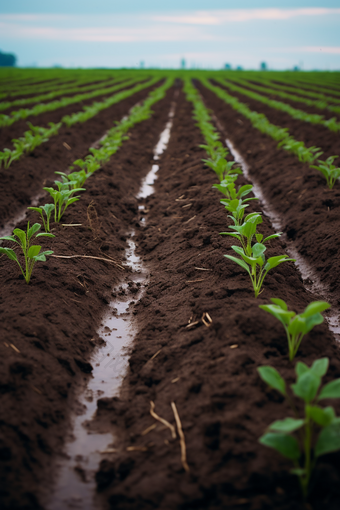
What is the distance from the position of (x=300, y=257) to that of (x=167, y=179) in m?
3.41

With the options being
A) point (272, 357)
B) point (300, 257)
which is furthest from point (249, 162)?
point (272, 357)

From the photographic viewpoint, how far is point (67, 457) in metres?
2.14

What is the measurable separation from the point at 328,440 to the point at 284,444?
183 millimetres

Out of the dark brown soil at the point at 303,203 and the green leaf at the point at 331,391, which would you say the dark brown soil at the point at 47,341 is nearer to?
the green leaf at the point at 331,391

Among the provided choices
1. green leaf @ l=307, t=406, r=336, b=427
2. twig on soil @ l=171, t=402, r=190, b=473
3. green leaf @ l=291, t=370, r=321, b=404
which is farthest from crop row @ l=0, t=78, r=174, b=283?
green leaf @ l=307, t=406, r=336, b=427

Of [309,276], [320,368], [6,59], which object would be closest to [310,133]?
[309,276]

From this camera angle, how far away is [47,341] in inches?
108

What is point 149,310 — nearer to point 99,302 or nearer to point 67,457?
point 99,302

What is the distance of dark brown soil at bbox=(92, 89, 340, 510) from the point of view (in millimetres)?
1731

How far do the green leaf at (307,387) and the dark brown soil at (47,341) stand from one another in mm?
1368

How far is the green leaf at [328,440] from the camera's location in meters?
1.57

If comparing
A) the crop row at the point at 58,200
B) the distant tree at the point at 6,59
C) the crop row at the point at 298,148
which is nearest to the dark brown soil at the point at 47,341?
the crop row at the point at 58,200

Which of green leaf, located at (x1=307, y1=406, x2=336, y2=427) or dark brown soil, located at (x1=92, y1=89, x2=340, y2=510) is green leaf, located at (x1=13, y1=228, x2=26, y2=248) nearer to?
dark brown soil, located at (x1=92, y1=89, x2=340, y2=510)

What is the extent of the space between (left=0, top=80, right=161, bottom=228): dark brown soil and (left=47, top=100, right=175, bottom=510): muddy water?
2808 mm
